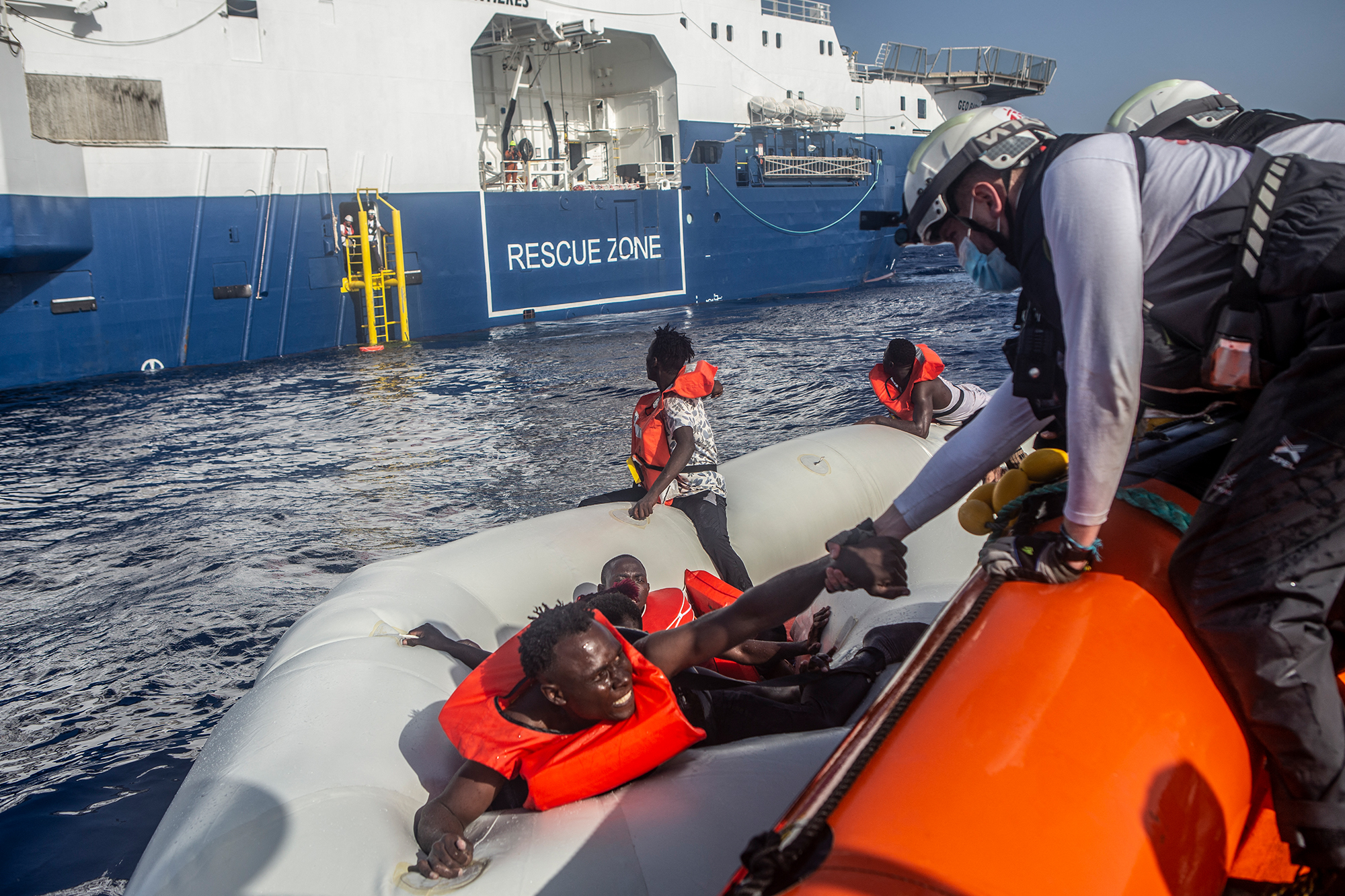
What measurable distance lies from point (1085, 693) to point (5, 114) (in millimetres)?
13449

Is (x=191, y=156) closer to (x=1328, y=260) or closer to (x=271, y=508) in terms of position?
(x=271, y=508)

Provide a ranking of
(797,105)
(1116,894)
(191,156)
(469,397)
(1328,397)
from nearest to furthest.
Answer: (1116,894) < (1328,397) < (469,397) < (191,156) < (797,105)

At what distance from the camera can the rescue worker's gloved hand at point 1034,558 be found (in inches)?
69.1

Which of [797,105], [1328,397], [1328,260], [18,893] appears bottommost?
[18,893]

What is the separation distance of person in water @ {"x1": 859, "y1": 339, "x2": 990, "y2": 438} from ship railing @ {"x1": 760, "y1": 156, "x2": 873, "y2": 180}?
15.3 meters

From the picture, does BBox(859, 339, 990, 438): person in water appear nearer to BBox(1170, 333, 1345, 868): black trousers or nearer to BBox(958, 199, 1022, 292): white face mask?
BBox(958, 199, 1022, 292): white face mask

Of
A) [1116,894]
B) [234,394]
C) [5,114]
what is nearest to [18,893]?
[1116,894]

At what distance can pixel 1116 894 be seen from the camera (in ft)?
4.56

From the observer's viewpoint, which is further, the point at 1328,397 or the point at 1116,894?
the point at 1328,397

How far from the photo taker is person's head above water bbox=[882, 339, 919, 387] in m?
5.33

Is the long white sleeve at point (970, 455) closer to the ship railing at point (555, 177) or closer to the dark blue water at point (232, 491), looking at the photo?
the dark blue water at point (232, 491)

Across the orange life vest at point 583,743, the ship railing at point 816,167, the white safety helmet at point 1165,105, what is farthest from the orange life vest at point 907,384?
the ship railing at point 816,167

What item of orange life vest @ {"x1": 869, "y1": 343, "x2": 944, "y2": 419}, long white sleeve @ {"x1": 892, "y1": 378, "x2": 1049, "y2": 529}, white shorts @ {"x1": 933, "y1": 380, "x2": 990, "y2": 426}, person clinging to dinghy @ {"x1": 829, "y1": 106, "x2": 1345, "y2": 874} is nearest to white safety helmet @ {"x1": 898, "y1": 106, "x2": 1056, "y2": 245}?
person clinging to dinghy @ {"x1": 829, "y1": 106, "x2": 1345, "y2": 874}

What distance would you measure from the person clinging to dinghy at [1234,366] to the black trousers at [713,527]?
264cm
